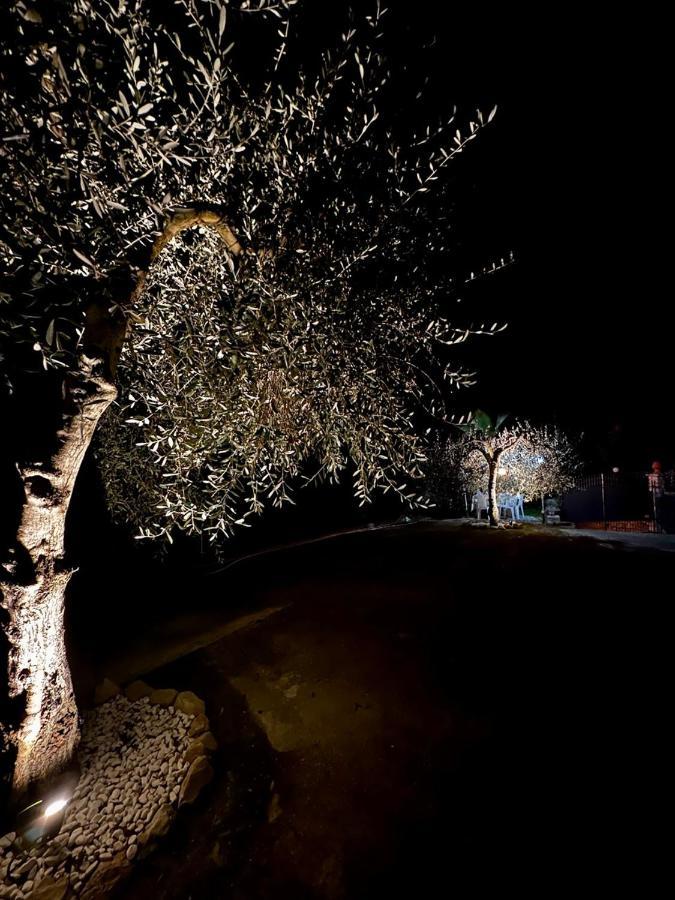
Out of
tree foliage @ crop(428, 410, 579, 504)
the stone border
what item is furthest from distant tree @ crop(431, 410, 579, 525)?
the stone border

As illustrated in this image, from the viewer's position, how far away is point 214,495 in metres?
4.82

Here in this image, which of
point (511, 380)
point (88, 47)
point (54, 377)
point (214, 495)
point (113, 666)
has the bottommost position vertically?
point (113, 666)

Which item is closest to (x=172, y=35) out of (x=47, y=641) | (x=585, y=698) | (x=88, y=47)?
(x=88, y=47)

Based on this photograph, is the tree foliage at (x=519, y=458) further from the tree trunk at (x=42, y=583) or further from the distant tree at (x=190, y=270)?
the tree trunk at (x=42, y=583)

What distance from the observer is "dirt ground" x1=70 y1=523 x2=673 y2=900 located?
3.14 m

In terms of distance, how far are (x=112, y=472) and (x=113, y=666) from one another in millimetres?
3375

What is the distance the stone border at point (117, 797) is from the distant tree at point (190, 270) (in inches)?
19.8

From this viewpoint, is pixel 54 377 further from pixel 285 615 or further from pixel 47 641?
pixel 285 615

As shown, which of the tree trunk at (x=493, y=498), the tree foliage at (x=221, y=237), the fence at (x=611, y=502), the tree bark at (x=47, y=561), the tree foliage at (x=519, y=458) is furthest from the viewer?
the fence at (x=611, y=502)

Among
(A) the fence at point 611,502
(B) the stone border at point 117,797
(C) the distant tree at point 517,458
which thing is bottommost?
(B) the stone border at point 117,797

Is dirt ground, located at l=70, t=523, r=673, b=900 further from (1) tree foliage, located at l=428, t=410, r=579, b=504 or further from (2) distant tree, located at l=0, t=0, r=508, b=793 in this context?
(1) tree foliage, located at l=428, t=410, r=579, b=504

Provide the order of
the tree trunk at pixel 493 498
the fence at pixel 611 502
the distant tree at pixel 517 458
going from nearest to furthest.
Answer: the tree trunk at pixel 493 498, the distant tree at pixel 517 458, the fence at pixel 611 502

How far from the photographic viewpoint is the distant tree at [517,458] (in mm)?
18484

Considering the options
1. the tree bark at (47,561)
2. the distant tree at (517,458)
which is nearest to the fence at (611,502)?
the distant tree at (517,458)
